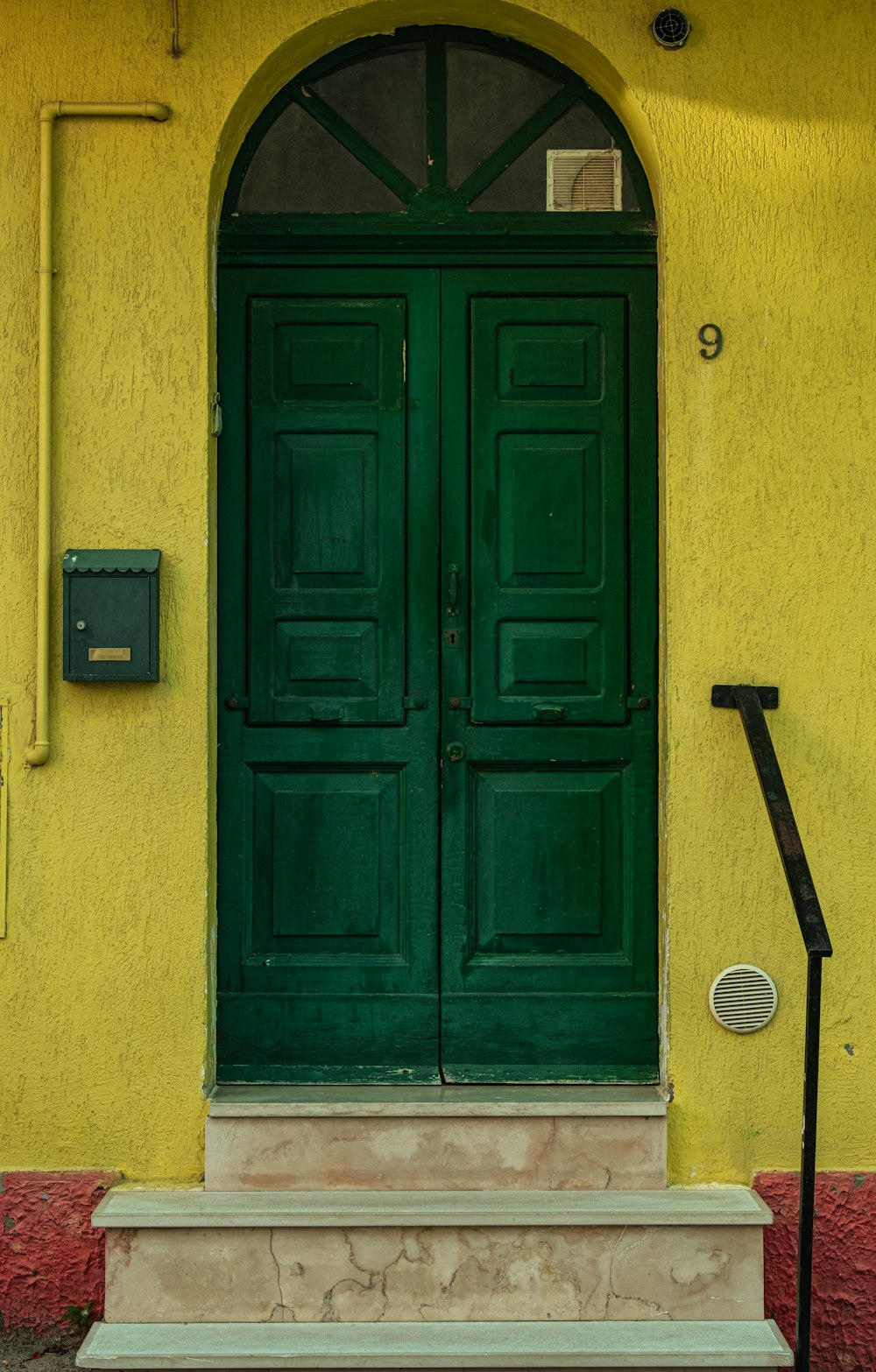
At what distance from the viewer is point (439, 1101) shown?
3.99 m

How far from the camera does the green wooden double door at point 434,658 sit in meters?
4.26

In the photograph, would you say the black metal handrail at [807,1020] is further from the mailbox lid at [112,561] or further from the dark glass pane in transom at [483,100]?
the dark glass pane in transom at [483,100]

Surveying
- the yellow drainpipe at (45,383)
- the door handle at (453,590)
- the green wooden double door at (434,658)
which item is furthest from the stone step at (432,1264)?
the door handle at (453,590)

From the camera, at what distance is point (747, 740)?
3969 millimetres

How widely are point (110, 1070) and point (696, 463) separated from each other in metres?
2.45

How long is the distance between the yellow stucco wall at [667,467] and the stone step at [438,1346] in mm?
724

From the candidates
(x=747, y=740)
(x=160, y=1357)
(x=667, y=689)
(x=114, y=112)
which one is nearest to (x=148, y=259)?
(x=114, y=112)

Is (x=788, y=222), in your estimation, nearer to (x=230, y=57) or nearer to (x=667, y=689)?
(x=667, y=689)

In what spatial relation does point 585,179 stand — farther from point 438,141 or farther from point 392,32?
point 392,32

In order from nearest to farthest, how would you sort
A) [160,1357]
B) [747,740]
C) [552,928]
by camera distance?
[160,1357], [747,740], [552,928]

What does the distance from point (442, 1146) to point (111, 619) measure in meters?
1.76

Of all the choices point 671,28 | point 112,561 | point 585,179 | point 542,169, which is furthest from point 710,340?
point 112,561


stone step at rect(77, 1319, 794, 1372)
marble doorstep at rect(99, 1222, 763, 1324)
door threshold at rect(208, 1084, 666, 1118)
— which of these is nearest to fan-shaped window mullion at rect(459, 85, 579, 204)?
door threshold at rect(208, 1084, 666, 1118)

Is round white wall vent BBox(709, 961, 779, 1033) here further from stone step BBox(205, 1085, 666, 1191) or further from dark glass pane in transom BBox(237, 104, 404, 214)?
dark glass pane in transom BBox(237, 104, 404, 214)
